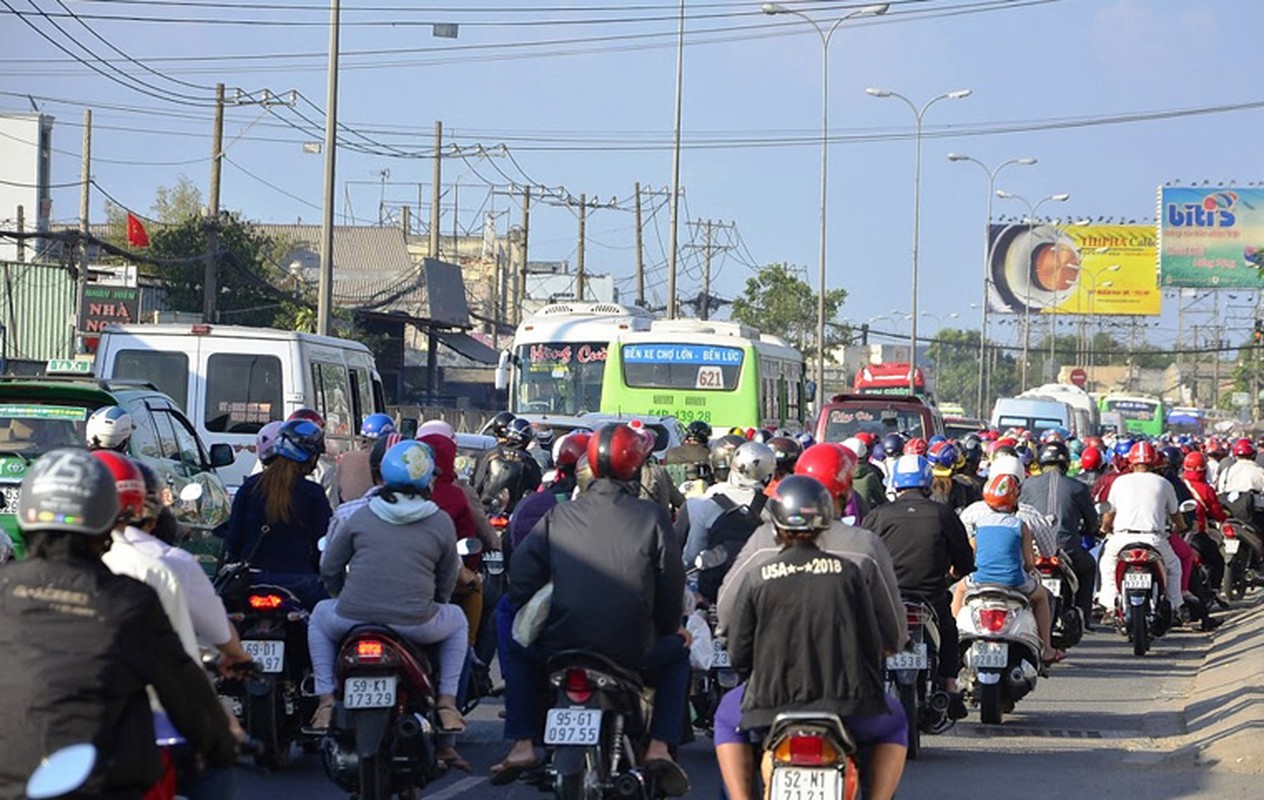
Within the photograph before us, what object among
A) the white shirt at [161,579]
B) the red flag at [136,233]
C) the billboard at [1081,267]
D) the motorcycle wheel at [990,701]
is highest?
the billboard at [1081,267]

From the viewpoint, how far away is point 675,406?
31.3m

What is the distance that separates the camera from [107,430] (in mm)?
11648

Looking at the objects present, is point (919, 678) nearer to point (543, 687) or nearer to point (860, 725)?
point (543, 687)

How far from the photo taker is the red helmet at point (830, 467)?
8852mm

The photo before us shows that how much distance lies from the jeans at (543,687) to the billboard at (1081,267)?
7706 cm

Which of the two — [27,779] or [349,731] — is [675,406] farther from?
[27,779]

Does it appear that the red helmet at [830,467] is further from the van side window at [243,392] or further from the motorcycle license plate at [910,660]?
the van side window at [243,392]

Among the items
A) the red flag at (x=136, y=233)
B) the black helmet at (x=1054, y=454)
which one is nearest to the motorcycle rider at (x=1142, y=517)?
the black helmet at (x=1054, y=454)

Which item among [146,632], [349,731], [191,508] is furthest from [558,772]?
[191,508]

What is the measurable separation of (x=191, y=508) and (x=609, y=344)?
19.2m

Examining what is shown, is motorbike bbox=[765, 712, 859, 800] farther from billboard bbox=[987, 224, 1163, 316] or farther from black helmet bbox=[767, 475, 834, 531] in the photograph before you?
billboard bbox=[987, 224, 1163, 316]

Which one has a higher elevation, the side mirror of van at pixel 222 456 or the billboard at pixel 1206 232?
the billboard at pixel 1206 232

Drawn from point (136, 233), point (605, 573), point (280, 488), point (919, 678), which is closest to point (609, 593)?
point (605, 573)

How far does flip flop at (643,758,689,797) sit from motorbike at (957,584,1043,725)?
4859 millimetres
